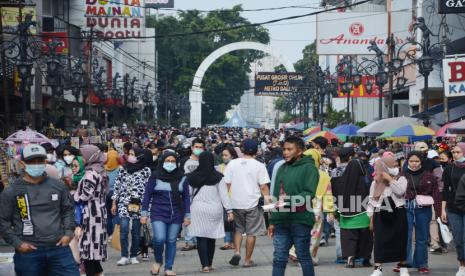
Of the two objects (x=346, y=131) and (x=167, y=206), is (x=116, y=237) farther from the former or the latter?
(x=346, y=131)

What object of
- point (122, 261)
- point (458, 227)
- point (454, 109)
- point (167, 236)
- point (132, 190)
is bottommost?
point (122, 261)

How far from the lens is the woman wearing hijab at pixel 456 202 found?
12109mm

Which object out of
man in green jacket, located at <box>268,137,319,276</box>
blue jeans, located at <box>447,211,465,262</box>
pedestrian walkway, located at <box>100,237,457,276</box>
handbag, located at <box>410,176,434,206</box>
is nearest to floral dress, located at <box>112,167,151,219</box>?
pedestrian walkway, located at <box>100,237,457,276</box>

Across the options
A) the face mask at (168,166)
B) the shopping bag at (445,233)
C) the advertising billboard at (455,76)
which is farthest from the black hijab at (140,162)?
the advertising billboard at (455,76)

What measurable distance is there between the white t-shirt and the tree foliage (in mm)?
88034

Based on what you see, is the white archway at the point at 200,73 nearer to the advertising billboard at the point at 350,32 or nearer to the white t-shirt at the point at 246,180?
the advertising billboard at the point at 350,32

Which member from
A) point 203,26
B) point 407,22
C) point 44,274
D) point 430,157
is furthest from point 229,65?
point 44,274

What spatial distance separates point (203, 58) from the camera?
104 meters

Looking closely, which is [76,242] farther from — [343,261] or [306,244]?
[343,261]

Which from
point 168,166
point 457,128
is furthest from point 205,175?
point 457,128

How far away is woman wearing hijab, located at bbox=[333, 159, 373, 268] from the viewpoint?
13.3 meters

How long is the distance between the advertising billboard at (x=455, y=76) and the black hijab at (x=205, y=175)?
9.03 meters

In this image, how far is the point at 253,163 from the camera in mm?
13758

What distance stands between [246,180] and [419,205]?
2.44 meters
